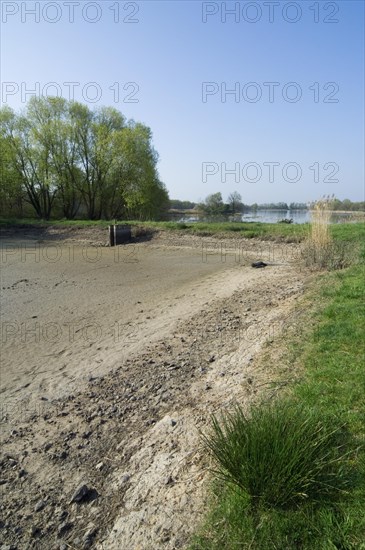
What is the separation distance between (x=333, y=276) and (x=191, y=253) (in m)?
7.88

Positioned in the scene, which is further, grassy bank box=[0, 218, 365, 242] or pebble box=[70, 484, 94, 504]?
grassy bank box=[0, 218, 365, 242]

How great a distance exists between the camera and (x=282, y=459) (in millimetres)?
2064

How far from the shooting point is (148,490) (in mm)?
2551

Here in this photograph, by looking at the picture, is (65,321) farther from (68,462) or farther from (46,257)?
(46,257)

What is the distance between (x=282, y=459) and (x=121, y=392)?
8.18 feet

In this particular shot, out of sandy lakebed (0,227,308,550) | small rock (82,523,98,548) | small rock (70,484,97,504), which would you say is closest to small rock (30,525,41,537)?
sandy lakebed (0,227,308,550)

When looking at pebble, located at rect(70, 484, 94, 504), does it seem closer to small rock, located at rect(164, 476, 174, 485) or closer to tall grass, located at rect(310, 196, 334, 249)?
small rock, located at rect(164, 476, 174, 485)

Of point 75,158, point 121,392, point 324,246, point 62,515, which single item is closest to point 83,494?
point 62,515

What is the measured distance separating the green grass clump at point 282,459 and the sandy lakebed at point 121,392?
14.2 inches

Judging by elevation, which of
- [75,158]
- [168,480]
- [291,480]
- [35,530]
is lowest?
[35,530]

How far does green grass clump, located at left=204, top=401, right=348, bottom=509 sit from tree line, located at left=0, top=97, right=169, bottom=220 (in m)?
30.9

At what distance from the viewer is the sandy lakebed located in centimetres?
243

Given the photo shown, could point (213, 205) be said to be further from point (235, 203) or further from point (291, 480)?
point (291, 480)

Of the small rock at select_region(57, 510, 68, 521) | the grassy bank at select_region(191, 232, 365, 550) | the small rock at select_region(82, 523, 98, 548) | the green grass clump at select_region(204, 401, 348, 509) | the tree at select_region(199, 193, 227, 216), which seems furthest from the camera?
the tree at select_region(199, 193, 227, 216)
